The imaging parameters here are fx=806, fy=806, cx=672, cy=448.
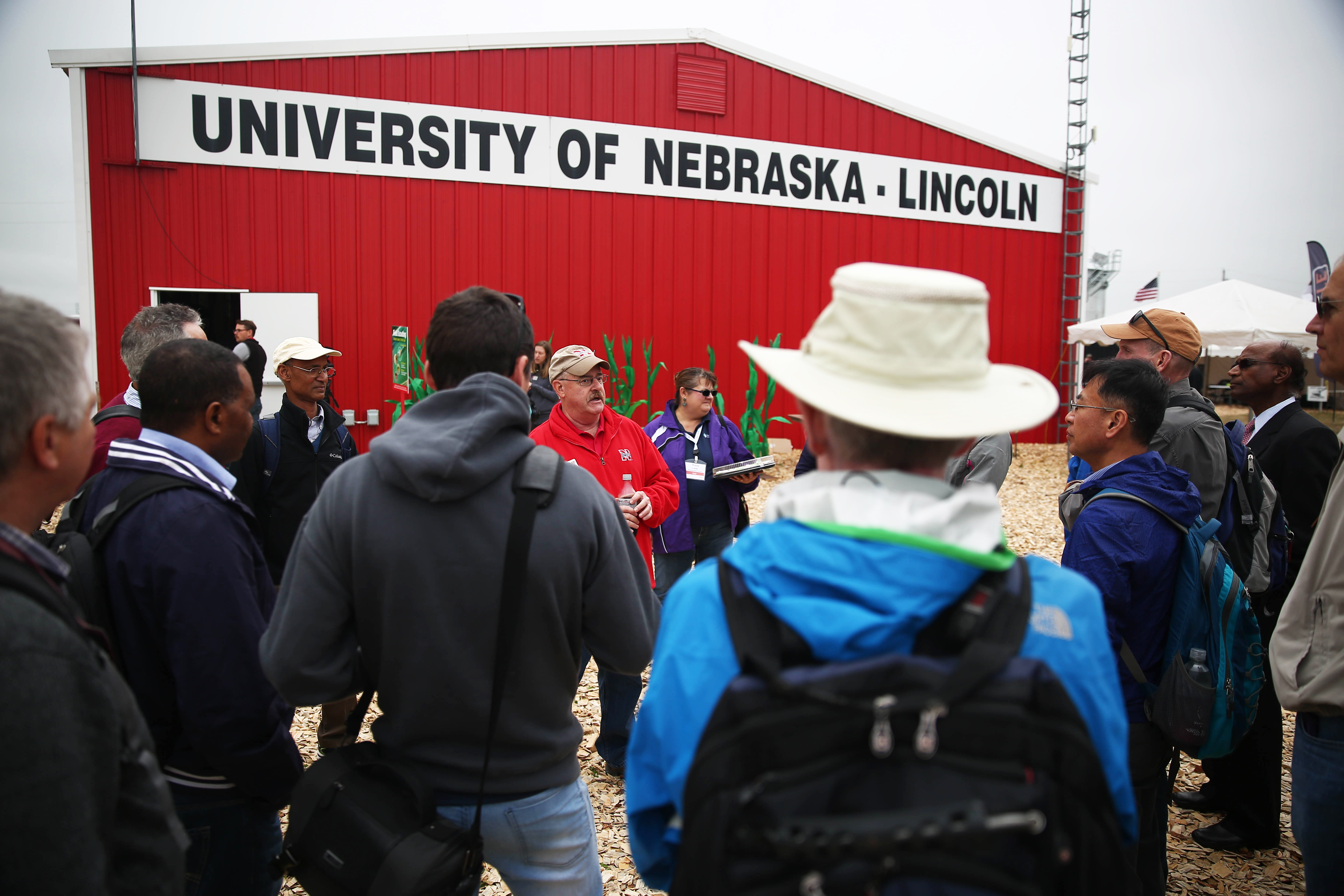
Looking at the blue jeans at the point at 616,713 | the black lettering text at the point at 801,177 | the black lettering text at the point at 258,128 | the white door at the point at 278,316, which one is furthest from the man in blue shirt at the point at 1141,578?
the black lettering text at the point at 801,177

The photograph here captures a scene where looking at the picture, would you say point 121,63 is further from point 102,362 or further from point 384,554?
point 384,554

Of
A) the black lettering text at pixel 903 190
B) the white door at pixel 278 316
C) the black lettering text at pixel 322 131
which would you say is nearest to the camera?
the white door at pixel 278 316

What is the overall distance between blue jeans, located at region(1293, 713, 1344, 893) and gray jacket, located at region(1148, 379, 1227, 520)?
1.28 meters

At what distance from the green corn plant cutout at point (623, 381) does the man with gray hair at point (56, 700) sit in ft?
30.0

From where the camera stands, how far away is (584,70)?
1085 cm

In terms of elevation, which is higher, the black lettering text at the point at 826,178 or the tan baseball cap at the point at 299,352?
the black lettering text at the point at 826,178

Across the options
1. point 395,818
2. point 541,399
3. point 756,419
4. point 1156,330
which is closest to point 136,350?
point 395,818

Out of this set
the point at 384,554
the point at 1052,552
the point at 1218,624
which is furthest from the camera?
the point at 1052,552

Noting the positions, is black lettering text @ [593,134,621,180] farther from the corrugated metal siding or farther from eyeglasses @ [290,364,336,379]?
eyeglasses @ [290,364,336,379]

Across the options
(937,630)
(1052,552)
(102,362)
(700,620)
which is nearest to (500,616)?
(700,620)

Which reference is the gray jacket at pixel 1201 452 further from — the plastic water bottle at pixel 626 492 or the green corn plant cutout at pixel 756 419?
the green corn plant cutout at pixel 756 419

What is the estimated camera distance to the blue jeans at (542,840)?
5.48 ft

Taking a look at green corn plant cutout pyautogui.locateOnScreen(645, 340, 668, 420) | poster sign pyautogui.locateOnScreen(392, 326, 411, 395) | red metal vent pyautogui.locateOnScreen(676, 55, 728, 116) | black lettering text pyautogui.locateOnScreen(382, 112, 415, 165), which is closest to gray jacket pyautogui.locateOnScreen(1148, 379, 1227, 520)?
poster sign pyautogui.locateOnScreen(392, 326, 411, 395)

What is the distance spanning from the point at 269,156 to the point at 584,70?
415cm
